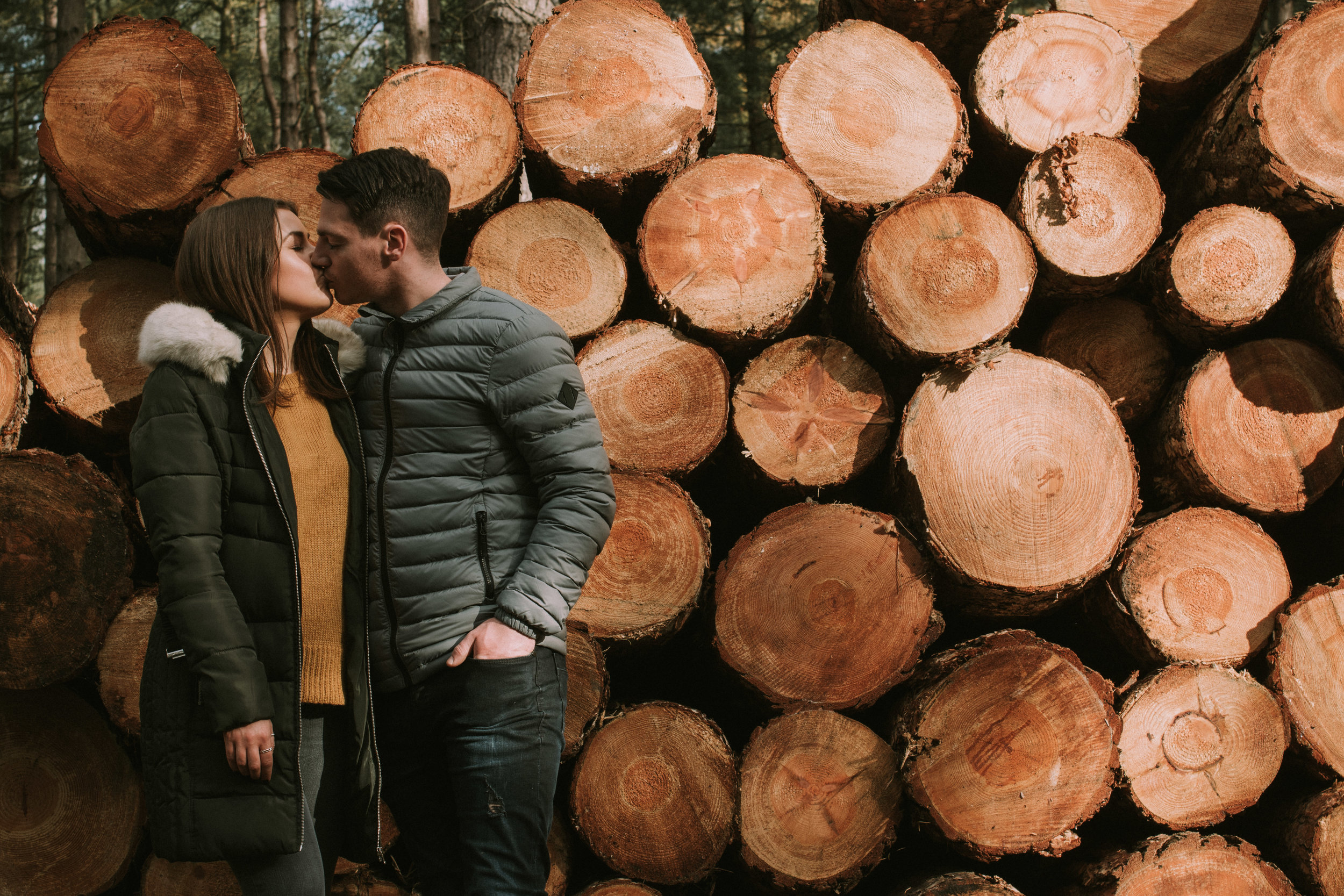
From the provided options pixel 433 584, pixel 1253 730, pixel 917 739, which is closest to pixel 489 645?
pixel 433 584

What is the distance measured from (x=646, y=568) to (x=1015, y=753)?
123 cm

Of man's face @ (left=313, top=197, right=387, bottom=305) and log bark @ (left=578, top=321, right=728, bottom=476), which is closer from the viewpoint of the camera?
man's face @ (left=313, top=197, right=387, bottom=305)

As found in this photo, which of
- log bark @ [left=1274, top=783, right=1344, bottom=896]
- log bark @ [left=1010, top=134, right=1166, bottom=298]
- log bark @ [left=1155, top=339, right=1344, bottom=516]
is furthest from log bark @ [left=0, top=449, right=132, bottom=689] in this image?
log bark @ [left=1274, top=783, right=1344, bottom=896]

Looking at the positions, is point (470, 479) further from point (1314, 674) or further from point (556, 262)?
point (1314, 674)

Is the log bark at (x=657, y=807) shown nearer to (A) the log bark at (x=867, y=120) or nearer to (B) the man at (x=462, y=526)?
(B) the man at (x=462, y=526)

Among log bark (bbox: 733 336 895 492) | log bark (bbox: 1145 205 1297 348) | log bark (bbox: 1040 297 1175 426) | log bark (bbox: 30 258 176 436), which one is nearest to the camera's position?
log bark (bbox: 30 258 176 436)

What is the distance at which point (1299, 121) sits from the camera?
2.97 meters

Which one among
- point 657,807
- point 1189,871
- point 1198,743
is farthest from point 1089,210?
point 657,807

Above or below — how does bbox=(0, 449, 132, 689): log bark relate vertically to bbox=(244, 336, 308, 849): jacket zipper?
below

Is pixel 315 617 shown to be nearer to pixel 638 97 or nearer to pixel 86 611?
pixel 86 611

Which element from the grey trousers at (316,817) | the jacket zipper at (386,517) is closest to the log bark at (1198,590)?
the jacket zipper at (386,517)

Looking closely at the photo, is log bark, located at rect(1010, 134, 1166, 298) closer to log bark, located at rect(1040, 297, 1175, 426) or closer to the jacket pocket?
log bark, located at rect(1040, 297, 1175, 426)

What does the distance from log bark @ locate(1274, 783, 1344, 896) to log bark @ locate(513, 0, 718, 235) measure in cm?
297

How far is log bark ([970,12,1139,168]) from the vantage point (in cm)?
307
